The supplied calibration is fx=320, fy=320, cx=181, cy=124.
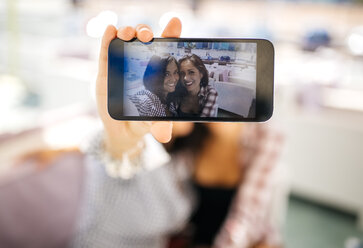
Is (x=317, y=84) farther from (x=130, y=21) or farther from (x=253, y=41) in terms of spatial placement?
(x=130, y=21)

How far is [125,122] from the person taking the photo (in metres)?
0.58

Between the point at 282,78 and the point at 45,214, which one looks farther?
the point at 282,78

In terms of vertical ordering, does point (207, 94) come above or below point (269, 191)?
above

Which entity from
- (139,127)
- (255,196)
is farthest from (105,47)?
(255,196)

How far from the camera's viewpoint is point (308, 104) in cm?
228

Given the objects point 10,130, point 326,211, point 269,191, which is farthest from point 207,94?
point 326,211

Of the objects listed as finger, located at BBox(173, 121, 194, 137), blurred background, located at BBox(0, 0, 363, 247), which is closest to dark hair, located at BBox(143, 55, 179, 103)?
blurred background, located at BBox(0, 0, 363, 247)

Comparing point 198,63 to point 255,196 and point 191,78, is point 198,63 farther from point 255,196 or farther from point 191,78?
point 255,196

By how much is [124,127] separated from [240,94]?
0.70 feet

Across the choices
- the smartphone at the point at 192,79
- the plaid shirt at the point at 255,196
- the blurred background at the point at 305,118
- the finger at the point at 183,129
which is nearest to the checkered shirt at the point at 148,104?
the smartphone at the point at 192,79

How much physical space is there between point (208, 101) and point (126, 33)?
0.57ft

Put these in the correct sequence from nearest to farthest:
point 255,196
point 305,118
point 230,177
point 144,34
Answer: point 144,34, point 255,196, point 230,177, point 305,118

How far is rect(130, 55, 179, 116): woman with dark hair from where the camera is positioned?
53 centimetres

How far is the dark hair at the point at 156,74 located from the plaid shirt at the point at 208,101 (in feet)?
0.20
